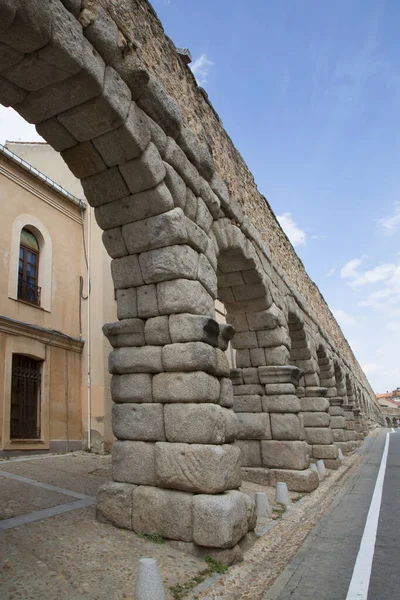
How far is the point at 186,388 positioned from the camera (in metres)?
4.20

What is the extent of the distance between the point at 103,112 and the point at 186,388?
2.70m

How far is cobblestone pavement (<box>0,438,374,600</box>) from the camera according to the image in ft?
10.0

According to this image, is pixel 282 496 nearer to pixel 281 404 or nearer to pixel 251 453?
pixel 251 453

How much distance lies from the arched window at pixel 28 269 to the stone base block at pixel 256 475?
255 inches

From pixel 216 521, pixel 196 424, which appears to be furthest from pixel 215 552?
pixel 196 424

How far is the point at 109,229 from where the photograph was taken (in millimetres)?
4910

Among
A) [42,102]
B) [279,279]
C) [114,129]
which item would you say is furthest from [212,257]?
[279,279]

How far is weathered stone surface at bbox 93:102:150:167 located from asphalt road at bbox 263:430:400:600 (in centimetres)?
404

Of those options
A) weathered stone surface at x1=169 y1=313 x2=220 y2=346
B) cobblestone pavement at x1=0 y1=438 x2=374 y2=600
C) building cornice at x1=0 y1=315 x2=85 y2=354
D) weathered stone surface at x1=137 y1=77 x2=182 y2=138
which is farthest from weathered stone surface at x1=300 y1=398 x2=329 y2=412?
weathered stone surface at x1=137 y1=77 x2=182 y2=138

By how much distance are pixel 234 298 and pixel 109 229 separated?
3723 millimetres

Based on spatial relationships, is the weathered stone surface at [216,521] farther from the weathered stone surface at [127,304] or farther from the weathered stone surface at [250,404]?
the weathered stone surface at [250,404]

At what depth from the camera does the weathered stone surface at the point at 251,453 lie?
7723mm

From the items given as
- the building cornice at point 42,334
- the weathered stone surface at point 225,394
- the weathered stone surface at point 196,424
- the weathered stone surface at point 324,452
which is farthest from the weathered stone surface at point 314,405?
the weathered stone surface at point 196,424

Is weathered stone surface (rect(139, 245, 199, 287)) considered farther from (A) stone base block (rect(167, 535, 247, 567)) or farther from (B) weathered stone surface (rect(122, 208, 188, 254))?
(A) stone base block (rect(167, 535, 247, 567))
